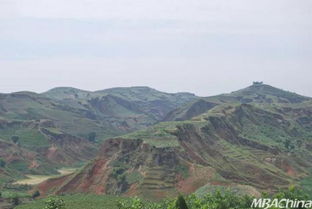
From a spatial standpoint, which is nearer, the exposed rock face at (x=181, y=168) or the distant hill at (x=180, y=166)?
the distant hill at (x=180, y=166)

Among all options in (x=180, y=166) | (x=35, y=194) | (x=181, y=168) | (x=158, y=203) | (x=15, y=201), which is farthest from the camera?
(x=35, y=194)

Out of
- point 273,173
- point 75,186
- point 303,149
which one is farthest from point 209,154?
point 303,149

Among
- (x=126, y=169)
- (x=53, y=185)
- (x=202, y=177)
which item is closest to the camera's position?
(x=202, y=177)

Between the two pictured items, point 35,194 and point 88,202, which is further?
point 35,194

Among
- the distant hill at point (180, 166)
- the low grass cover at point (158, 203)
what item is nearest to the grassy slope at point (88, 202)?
the low grass cover at point (158, 203)

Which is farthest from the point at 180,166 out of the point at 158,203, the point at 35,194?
the point at 35,194

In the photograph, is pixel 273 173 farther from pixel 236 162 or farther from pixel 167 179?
pixel 167 179

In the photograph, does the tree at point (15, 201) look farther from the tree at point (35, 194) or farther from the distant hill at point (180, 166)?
the distant hill at point (180, 166)

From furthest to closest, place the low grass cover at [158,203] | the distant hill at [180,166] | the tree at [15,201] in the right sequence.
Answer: the distant hill at [180,166], the tree at [15,201], the low grass cover at [158,203]

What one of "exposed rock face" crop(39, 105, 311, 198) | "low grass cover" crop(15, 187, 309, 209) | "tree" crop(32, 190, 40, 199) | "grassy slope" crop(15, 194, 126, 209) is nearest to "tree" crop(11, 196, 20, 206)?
"low grass cover" crop(15, 187, 309, 209)

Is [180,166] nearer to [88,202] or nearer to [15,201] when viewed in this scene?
[88,202]

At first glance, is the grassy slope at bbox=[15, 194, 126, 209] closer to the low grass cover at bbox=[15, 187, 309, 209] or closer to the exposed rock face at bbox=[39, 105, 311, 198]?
the low grass cover at bbox=[15, 187, 309, 209]

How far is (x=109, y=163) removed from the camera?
140 metres

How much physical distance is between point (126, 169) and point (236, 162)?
131 feet
